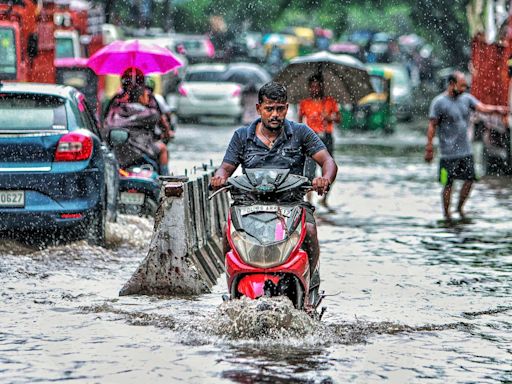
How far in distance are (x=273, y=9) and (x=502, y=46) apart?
145 ft

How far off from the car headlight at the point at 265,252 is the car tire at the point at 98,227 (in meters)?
4.40

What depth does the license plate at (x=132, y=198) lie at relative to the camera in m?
15.7

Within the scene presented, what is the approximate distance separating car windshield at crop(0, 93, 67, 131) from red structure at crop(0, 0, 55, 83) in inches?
446

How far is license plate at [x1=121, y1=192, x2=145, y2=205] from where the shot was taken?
15.7m

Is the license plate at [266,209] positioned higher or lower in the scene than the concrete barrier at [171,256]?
higher

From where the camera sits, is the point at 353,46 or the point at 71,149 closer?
the point at 71,149

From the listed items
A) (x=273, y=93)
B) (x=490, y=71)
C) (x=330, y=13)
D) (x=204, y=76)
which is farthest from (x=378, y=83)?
(x=273, y=93)

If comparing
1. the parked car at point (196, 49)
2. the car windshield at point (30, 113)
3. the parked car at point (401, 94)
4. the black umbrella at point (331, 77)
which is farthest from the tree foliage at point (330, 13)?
A: the car windshield at point (30, 113)

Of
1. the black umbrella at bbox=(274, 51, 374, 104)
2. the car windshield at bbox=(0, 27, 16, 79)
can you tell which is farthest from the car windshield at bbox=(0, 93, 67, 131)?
the car windshield at bbox=(0, 27, 16, 79)

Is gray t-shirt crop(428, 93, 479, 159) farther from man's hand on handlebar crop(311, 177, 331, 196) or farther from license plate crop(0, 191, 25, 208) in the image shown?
man's hand on handlebar crop(311, 177, 331, 196)

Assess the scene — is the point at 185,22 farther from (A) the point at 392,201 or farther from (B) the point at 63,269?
(B) the point at 63,269

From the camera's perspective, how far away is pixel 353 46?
200 ft

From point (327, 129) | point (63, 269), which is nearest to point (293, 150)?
point (63, 269)

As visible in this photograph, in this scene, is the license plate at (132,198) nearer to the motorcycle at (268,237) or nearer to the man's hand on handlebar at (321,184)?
the motorcycle at (268,237)
